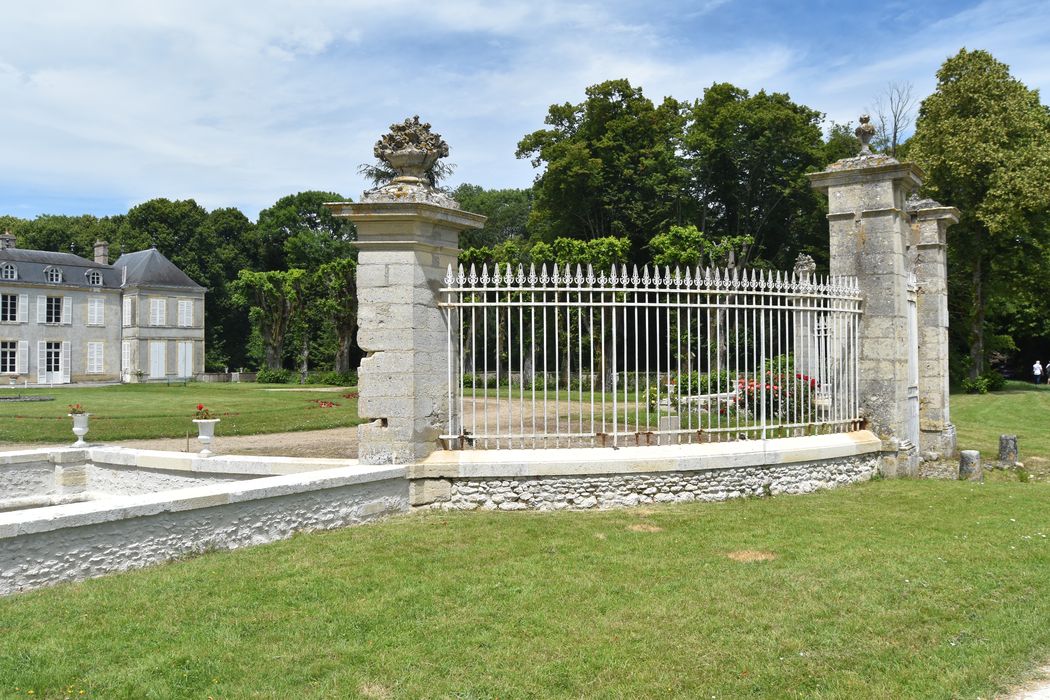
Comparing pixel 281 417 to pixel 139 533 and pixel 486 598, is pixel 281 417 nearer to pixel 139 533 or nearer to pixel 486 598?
pixel 139 533

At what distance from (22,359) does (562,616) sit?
4255cm

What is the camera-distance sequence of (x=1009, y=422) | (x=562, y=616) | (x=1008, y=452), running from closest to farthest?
1. (x=562, y=616)
2. (x=1008, y=452)
3. (x=1009, y=422)

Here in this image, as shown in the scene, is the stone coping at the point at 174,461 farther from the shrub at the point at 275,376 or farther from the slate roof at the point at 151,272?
the slate roof at the point at 151,272

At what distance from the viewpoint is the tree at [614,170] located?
32.2 meters

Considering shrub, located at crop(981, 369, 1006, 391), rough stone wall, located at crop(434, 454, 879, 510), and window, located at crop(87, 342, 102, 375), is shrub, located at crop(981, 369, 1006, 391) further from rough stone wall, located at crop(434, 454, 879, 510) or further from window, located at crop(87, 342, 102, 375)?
window, located at crop(87, 342, 102, 375)

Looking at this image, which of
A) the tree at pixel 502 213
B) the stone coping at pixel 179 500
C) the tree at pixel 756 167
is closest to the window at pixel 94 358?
the tree at pixel 502 213

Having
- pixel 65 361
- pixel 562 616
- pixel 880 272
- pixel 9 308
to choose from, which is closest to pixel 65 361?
pixel 65 361

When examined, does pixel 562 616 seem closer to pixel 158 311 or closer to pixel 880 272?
pixel 880 272

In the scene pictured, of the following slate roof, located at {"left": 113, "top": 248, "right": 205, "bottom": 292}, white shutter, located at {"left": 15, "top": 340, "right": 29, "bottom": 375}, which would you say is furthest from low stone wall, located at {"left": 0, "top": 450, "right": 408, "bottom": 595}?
slate roof, located at {"left": 113, "top": 248, "right": 205, "bottom": 292}

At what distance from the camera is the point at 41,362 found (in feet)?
127

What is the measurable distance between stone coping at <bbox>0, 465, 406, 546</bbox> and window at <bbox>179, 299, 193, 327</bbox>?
39.4 metres

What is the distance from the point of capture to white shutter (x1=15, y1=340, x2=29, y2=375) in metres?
37.9

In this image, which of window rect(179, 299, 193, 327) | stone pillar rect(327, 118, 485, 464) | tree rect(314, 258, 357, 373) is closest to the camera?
stone pillar rect(327, 118, 485, 464)

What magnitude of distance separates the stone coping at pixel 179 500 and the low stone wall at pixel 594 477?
49 centimetres
